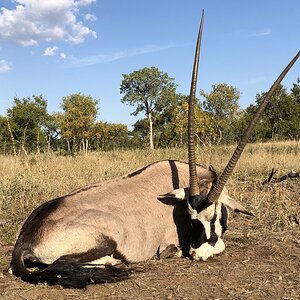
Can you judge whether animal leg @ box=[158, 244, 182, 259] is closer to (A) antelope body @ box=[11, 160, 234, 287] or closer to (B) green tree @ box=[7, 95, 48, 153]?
(A) antelope body @ box=[11, 160, 234, 287]

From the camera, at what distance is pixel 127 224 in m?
4.78

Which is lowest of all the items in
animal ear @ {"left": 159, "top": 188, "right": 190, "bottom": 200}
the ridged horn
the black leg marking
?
the black leg marking

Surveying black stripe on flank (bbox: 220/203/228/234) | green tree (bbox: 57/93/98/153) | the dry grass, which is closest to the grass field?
the dry grass

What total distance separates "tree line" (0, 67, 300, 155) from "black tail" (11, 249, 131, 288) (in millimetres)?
6229

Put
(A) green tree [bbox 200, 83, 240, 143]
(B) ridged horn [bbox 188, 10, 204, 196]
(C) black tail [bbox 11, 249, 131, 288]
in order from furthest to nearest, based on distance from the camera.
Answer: (A) green tree [bbox 200, 83, 240, 143]
(B) ridged horn [bbox 188, 10, 204, 196]
(C) black tail [bbox 11, 249, 131, 288]

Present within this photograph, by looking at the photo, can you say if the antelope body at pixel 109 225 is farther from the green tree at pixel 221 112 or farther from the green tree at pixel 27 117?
the green tree at pixel 27 117

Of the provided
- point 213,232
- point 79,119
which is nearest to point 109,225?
point 213,232

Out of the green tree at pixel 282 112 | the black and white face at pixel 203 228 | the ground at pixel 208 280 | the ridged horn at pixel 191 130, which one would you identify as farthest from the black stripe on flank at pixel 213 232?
the green tree at pixel 282 112

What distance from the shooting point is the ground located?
3.85 meters

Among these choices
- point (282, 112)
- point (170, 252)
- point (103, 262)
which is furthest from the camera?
point (282, 112)

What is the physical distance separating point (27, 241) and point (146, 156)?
30.4 feet

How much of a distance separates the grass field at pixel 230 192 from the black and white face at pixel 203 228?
15cm

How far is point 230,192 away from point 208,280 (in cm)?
410

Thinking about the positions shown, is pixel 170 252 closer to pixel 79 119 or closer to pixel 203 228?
pixel 203 228
